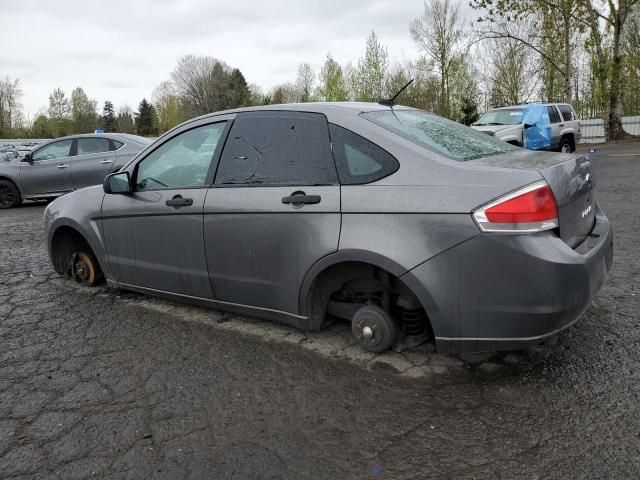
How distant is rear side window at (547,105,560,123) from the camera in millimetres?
17141

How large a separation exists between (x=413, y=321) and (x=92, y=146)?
34.7ft

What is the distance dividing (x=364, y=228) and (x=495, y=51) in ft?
125

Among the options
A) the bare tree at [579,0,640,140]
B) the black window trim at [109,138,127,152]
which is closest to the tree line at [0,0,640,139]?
the bare tree at [579,0,640,140]

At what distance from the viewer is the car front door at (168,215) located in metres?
3.92

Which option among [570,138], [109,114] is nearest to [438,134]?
[570,138]

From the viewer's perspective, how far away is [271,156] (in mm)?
3592

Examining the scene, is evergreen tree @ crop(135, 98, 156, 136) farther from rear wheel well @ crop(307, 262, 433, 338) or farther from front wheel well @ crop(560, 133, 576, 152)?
rear wheel well @ crop(307, 262, 433, 338)

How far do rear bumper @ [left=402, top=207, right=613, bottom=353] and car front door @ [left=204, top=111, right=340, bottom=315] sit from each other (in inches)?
28.3

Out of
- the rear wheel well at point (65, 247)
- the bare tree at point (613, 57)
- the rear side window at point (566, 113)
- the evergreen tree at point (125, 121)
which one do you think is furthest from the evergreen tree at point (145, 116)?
the rear wheel well at point (65, 247)

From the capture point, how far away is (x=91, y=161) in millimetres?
11812

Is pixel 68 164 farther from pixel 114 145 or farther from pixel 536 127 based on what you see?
pixel 536 127

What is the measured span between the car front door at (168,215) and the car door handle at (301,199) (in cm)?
77

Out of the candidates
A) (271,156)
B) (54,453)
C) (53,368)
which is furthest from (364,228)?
(53,368)

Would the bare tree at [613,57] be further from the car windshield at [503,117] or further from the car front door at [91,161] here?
the car front door at [91,161]
